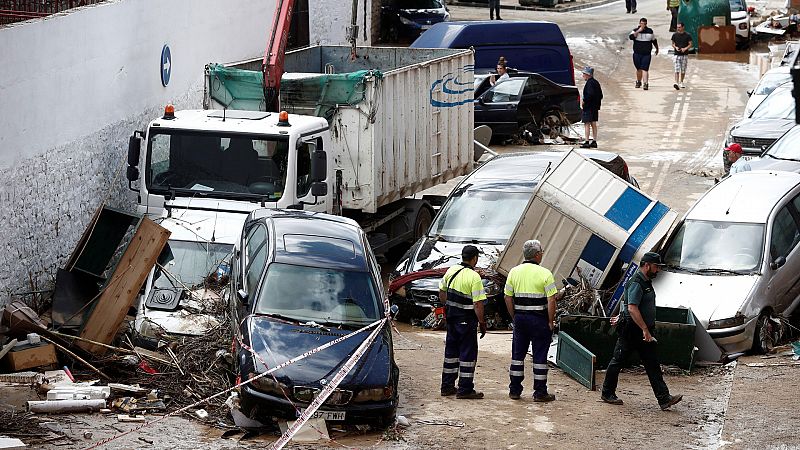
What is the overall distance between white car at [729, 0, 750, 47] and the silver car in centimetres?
2595

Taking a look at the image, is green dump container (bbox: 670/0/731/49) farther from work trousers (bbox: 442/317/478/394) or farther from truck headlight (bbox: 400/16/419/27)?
work trousers (bbox: 442/317/478/394)

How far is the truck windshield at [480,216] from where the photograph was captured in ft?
54.4

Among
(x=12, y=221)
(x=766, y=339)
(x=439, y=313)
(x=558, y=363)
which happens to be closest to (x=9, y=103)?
(x=12, y=221)

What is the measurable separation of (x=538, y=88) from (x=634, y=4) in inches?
866

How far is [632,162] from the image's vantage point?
26219 millimetres

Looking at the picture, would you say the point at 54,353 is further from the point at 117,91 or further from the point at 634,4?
the point at 634,4

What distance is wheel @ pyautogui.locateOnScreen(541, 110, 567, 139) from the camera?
94.4 ft

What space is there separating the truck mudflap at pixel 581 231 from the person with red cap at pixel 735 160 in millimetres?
3687

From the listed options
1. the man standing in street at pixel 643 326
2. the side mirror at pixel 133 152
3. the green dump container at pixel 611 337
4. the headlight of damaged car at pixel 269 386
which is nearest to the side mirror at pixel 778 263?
the green dump container at pixel 611 337

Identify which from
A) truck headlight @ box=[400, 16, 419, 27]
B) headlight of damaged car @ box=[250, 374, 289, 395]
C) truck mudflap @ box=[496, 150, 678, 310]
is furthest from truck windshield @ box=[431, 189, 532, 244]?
truck headlight @ box=[400, 16, 419, 27]

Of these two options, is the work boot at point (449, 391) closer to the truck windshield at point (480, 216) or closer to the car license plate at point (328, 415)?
the car license plate at point (328, 415)

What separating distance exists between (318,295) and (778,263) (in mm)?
6010

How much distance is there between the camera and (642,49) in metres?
33.8

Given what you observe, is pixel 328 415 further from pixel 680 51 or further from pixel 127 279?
pixel 680 51
